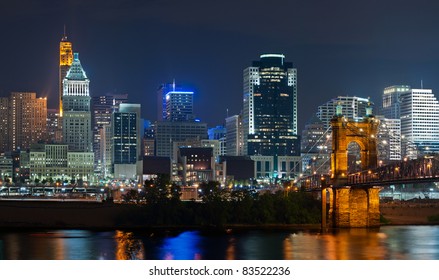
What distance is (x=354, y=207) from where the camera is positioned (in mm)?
67875

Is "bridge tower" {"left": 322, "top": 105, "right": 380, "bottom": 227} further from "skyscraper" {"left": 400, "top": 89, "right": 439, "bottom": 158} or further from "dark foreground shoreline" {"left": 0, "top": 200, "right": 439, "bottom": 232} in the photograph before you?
"skyscraper" {"left": 400, "top": 89, "right": 439, "bottom": 158}

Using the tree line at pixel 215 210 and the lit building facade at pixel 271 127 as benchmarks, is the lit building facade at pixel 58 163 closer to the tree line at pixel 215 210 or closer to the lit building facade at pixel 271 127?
the lit building facade at pixel 271 127

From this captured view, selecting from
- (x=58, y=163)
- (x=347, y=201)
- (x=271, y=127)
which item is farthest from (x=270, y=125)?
(x=347, y=201)

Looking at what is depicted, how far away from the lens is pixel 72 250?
166 ft

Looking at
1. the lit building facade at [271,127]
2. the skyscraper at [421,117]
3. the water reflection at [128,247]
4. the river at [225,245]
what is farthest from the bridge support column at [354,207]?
the skyscraper at [421,117]

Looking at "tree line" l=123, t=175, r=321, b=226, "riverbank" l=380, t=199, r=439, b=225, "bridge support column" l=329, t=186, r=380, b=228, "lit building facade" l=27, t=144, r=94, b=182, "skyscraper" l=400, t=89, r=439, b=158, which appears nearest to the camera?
"bridge support column" l=329, t=186, r=380, b=228

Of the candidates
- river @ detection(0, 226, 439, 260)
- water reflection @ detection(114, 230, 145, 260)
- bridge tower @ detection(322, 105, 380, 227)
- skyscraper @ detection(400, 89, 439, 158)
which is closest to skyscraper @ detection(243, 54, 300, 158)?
skyscraper @ detection(400, 89, 439, 158)

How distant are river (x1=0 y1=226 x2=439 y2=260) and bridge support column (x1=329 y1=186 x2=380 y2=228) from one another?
1924mm

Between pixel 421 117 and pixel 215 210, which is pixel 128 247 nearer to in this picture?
pixel 215 210

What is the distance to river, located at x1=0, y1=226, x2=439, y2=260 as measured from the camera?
47.7 metres

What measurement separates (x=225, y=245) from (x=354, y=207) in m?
17.2
